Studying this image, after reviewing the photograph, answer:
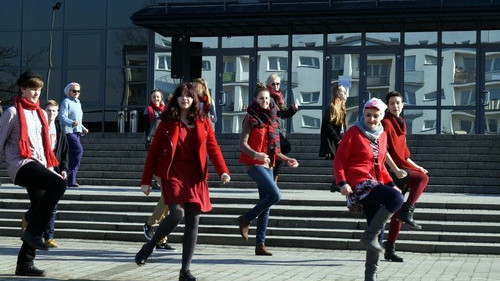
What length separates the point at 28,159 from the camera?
957 centimetres

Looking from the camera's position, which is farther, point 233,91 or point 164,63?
point 164,63

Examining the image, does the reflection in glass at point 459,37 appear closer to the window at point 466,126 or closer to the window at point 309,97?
the window at point 466,126

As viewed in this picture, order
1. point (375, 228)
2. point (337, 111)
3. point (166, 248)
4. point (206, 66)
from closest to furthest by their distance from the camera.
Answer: point (375, 228)
point (166, 248)
point (337, 111)
point (206, 66)

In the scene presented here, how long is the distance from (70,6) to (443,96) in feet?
35.2

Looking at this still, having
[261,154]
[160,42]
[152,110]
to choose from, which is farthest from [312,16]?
[261,154]

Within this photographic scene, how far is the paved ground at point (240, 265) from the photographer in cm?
991

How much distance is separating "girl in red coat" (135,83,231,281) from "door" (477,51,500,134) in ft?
61.2

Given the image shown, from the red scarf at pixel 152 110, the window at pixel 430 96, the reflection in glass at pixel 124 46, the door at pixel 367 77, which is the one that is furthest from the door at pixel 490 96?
the red scarf at pixel 152 110

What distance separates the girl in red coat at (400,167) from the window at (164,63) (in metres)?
19.4

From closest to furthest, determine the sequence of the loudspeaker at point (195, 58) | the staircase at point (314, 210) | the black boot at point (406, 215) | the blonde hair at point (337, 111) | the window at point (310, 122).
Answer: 1. the black boot at point (406, 215)
2. the staircase at point (314, 210)
3. the blonde hair at point (337, 111)
4. the window at point (310, 122)
5. the loudspeaker at point (195, 58)

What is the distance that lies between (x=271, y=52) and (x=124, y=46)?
14.2 ft

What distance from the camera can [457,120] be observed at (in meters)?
27.6

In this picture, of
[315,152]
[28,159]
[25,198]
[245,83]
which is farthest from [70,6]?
[28,159]

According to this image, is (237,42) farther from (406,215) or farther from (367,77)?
(406,215)
